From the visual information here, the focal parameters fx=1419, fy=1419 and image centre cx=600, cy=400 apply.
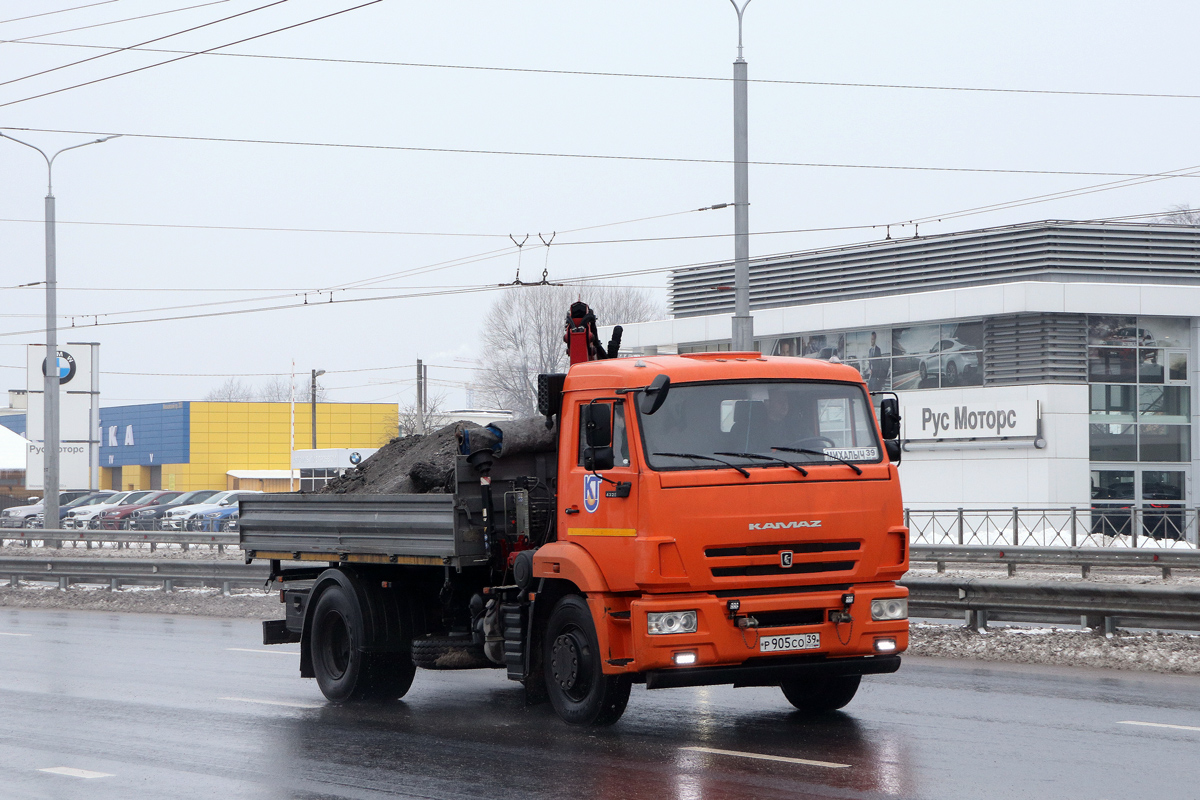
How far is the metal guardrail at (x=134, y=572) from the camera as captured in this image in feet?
78.1

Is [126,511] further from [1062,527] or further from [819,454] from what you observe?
[819,454]

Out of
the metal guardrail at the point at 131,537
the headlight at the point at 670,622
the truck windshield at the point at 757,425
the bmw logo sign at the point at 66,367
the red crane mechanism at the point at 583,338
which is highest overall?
the bmw logo sign at the point at 66,367

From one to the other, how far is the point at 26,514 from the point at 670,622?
53.8m

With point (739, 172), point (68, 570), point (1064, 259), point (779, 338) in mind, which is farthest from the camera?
point (779, 338)

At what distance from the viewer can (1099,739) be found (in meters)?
8.81

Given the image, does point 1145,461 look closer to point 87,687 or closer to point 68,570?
point 68,570

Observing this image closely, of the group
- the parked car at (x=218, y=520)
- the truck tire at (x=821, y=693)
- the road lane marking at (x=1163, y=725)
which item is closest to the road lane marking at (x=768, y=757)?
the truck tire at (x=821, y=693)

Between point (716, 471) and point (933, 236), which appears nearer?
point (716, 471)

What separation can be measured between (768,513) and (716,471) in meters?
0.42

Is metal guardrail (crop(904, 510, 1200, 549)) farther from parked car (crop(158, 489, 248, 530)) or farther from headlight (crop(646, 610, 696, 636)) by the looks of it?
parked car (crop(158, 489, 248, 530))

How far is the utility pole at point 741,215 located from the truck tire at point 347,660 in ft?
32.0

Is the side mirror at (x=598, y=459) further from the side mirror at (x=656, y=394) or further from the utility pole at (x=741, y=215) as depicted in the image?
the utility pole at (x=741, y=215)

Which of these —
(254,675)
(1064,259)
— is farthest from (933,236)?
(254,675)

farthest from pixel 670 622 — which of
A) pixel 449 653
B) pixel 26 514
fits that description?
pixel 26 514
